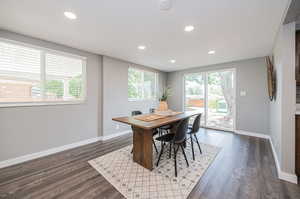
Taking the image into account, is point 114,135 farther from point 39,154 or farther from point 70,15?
point 70,15

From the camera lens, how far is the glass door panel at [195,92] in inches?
196

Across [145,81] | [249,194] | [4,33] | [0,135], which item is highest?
[4,33]

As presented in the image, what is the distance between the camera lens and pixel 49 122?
269 centimetres

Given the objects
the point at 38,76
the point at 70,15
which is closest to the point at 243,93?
the point at 70,15

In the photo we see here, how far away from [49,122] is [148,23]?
2.82 metres

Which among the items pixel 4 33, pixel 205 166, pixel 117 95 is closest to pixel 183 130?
pixel 205 166

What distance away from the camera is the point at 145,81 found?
16.8ft

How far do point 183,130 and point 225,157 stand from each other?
1.26 metres

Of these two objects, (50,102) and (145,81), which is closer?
(50,102)

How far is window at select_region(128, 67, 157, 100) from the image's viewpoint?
4488 millimetres

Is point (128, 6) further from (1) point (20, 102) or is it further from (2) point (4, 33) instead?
(1) point (20, 102)

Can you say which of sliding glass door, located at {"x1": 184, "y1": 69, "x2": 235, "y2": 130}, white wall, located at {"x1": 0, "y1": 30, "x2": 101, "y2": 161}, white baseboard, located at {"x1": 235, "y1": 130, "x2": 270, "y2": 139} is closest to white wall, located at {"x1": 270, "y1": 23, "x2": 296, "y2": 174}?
white baseboard, located at {"x1": 235, "y1": 130, "x2": 270, "y2": 139}

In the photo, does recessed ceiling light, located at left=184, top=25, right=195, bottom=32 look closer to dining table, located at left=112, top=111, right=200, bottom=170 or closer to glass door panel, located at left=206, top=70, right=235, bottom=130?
dining table, located at left=112, top=111, right=200, bottom=170

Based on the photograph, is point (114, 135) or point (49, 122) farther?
point (114, 135)
